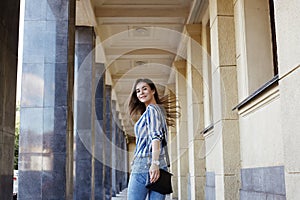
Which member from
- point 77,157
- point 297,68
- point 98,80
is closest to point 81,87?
point 77,157

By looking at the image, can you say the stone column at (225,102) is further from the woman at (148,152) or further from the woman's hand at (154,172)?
the woman's hand at (154,172)

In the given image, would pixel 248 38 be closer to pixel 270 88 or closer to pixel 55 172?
pixel 270 88

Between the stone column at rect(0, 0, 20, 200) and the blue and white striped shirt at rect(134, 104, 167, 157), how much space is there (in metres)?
0.89

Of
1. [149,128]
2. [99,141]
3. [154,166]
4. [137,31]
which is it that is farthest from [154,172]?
[99,141]

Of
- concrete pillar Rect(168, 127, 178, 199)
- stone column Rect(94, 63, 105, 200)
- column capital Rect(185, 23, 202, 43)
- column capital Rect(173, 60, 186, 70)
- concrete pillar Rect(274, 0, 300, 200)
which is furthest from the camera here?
concrete pillar Rect(168, 127, 178, 199)

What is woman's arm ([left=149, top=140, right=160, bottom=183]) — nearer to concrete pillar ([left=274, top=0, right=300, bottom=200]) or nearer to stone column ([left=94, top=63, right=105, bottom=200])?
concrete pillar ([left=274, top=0, right=300, bottom=200])

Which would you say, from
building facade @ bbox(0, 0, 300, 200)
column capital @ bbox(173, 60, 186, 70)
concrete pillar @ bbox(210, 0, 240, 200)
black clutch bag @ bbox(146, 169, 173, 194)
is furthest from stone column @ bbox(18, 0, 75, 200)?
column capital @ bbox(173, 60, 186, 70)

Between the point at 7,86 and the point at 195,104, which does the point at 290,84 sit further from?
the point at 195,104

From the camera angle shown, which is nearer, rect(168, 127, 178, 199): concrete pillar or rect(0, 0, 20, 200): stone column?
rect(0, 0, 20, 200): stone column

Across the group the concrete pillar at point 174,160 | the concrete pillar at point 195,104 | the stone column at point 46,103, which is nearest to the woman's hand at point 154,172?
the stone column at point 46,103

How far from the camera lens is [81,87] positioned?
10461 millimetres

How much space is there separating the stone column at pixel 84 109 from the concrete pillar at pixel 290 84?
7.57m

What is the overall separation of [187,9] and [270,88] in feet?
20.5

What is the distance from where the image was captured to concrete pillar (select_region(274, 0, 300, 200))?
101 inches
